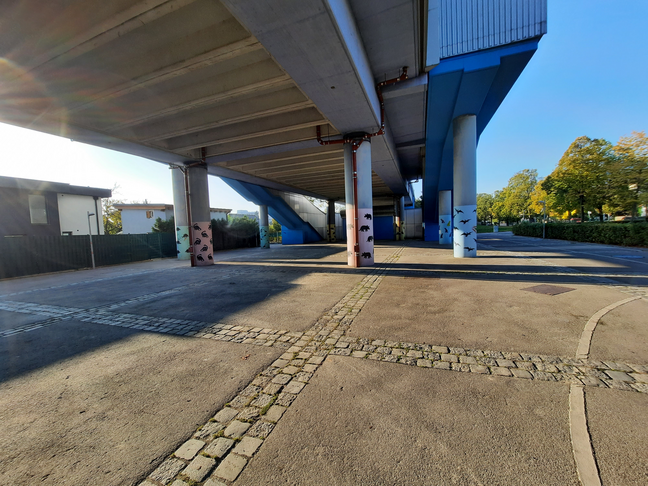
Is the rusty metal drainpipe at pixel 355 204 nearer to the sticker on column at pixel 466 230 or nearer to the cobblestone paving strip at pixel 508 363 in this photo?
A: the sticker on column at pixel 466 230

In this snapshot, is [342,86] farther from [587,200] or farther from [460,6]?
[587,200]

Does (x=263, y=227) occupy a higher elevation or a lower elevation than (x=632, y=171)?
lower

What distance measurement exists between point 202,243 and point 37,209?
13.8 m

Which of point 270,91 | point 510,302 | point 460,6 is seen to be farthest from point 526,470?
point 460,6

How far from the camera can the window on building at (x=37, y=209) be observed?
18000 mm

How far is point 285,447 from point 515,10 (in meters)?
13.2

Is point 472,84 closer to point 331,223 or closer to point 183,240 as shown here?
point 183,240

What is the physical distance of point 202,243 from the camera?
14266 millimetres

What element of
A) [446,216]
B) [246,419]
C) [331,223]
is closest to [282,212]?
[331,223]

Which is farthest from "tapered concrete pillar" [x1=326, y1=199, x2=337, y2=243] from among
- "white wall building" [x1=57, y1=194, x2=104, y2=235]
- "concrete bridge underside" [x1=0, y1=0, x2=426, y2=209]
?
"white wall building" [x1=57, y1=194, x2=104, y2=235]

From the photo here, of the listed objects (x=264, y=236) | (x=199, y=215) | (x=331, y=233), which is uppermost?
(x=199, y=215)

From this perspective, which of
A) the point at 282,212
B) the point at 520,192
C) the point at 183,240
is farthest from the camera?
the point at 520,192

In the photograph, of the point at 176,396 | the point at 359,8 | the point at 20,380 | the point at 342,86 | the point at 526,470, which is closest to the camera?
the point at 526,470

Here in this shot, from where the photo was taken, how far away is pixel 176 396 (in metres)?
2.85
